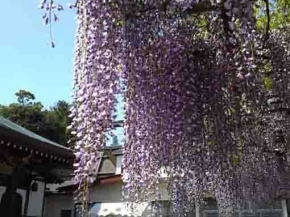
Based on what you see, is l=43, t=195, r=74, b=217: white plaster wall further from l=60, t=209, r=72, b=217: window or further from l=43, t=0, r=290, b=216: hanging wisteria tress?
l=43, t=0, r=290, b=216: hanging wisteria tress

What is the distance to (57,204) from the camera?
11.7 metres

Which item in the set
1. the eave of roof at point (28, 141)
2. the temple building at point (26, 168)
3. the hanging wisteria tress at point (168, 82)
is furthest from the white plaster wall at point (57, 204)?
the hanging wisteria tress at point (168, 82)

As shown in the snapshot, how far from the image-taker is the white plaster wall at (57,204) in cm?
1157

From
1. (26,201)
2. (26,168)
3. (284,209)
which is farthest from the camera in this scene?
(284,209)

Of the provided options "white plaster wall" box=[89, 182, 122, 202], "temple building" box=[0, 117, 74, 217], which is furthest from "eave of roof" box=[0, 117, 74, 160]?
"white plaster wall" box=[89, 182, 122, 202]

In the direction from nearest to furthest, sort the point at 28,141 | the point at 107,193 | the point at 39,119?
1. the point at 28,141
2. the point at 107,193
3. the point at 39,119

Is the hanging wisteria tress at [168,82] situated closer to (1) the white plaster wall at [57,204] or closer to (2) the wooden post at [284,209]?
(2) the wooden post at [284,209]

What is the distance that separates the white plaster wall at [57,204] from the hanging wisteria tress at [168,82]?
27.5 ft

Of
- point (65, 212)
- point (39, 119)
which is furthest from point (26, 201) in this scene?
point (39, 119)

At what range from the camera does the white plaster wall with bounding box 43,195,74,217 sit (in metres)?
11.6

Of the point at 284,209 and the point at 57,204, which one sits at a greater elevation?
the point at 57,204

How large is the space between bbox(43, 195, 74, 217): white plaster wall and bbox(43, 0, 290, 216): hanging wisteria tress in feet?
27.5

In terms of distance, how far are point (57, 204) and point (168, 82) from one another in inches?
383

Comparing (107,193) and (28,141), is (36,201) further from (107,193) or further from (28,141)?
(107,193)
